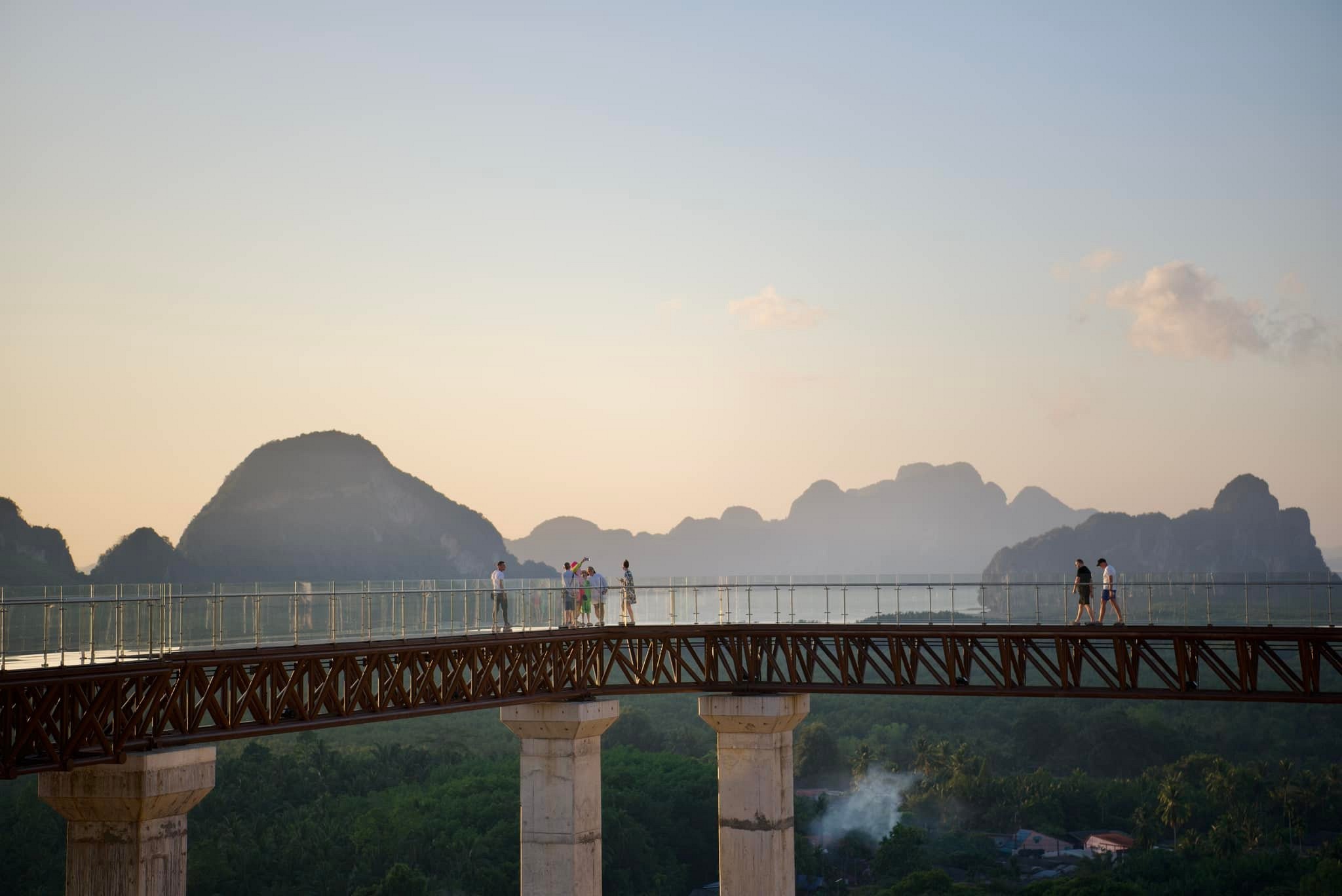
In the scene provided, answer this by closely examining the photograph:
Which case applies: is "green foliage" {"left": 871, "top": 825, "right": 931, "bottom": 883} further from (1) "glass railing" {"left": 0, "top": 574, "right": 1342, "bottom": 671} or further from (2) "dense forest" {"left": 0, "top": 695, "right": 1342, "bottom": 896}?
(1) "glass railing" {"left": 0, "top": 574, "right": 1342, "bottom": 671}

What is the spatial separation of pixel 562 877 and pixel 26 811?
184 feet

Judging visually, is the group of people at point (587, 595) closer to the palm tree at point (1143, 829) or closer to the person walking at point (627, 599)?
the person walking at point (627, 599)

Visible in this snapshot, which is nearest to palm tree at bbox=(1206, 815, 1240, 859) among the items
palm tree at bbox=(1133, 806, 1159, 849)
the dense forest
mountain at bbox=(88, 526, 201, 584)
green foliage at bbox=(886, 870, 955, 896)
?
the dense forest

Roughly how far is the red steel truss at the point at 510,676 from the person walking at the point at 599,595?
49.1 inches

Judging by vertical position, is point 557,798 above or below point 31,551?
below

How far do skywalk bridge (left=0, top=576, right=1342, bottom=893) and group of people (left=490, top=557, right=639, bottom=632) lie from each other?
0.39m

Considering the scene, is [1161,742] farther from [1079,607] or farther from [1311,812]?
[1079,607]

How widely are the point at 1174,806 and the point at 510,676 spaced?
70.7 metres

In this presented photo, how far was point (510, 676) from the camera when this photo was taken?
109 feet

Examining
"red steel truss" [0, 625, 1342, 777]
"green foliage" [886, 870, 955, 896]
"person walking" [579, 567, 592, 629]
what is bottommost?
"green foliage" [886, 870, 955, 896]

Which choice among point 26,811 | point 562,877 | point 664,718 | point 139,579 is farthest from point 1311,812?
point 139,579

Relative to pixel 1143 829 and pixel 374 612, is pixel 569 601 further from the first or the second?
pixel 1143 829

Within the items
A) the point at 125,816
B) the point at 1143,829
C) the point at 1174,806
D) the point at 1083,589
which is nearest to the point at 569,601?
the point at 1083,589

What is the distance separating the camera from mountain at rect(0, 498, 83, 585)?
144500 millimetres
